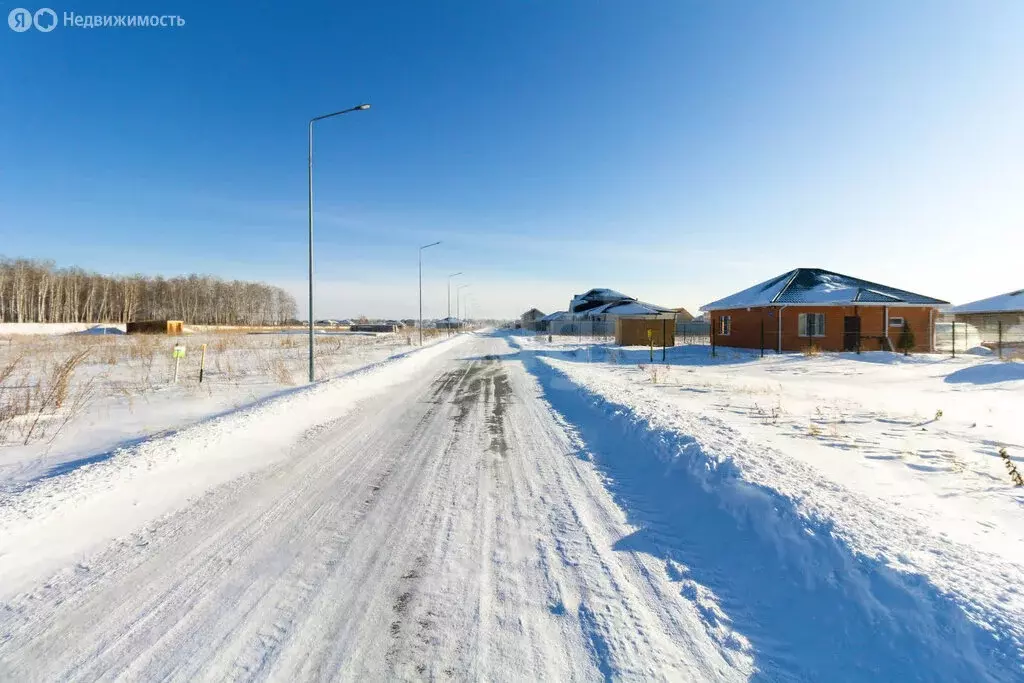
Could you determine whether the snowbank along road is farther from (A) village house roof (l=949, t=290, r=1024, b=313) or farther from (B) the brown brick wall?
(A) village house roof (l=949, t=290, r=1024, b=313)

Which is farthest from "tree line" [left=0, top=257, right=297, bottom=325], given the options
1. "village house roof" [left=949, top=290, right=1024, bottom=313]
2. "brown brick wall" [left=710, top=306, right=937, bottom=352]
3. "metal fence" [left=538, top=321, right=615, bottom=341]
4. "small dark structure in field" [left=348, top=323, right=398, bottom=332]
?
"village house roof" [left=949, top=290, right=1024, bottom=313]

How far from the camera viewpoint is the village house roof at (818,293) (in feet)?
77.0

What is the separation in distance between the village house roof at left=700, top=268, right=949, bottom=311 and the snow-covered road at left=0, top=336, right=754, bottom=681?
2385cm

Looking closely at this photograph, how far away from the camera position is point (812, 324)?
24.2m

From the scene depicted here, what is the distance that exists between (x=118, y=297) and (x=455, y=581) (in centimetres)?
10752

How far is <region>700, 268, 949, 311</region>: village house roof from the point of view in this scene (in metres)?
23.5

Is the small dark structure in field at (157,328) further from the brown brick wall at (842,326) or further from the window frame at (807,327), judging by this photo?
the window frame at (807,327)

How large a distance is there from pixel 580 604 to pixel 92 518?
176 inches

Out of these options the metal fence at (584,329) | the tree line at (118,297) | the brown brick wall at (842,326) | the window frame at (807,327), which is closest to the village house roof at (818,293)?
the brown brick wall at (842,326)

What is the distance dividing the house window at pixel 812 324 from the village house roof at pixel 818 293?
2.79ft

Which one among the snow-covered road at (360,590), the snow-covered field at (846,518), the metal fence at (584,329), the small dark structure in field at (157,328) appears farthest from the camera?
the small dark structure in field at (157,328)

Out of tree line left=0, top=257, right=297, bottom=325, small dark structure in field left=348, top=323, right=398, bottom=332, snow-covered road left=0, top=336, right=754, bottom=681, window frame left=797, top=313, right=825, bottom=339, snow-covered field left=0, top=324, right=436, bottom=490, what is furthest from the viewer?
small dark structure in field left=348, top=323, right=398, bottom=332

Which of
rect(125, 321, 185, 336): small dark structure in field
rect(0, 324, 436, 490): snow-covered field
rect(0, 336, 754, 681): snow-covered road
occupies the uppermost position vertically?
rect(125, 321, 185, 336): small dark structure in field

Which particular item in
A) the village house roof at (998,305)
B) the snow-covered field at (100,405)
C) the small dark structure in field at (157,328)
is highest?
the village house roof at (998,305)
